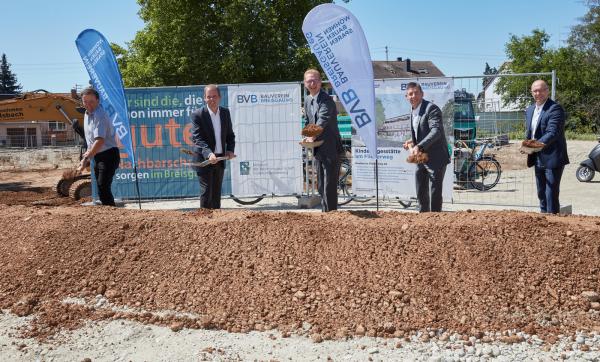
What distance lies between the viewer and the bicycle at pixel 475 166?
39.7 feet

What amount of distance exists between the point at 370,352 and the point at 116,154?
15.1ft

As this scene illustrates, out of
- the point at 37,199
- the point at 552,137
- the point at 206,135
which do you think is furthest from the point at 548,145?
the point at 37,199

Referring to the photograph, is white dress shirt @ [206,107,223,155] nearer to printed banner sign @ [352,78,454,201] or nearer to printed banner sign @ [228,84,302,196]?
printed banner sign @ [228,84,302,196]

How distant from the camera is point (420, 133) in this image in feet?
20.3

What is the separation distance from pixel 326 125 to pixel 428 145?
3.74ft

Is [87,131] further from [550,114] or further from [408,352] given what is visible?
[550,114]

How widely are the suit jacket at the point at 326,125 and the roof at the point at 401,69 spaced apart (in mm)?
47284

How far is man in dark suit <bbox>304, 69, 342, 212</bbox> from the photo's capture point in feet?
19.6

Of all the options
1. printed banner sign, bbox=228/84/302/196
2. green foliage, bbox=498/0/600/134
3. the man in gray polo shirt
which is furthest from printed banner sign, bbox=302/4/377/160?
green foliage, bbox=498/0/600/134

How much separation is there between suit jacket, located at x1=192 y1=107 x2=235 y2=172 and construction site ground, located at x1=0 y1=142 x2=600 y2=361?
4.26ft

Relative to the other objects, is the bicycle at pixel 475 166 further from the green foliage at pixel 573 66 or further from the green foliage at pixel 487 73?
the green foliage at pixel 573 66

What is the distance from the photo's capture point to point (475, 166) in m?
13.0

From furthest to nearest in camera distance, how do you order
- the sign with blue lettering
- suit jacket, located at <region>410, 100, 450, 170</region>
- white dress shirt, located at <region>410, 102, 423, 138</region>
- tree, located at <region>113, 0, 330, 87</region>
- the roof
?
the roof < tree, located at <region>113, 0, 330, 87</region> < the sign with blue lettering < white dress shirt, located at <region>410, 102, 423, 138</region> < suit jacket, located at <region>410, 100, 450, 170</region>

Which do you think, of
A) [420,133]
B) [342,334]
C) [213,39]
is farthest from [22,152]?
[342,334]
